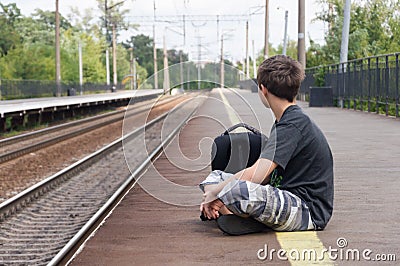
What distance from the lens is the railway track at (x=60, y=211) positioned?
8.29 metres

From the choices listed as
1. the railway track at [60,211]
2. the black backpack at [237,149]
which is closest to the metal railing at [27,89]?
the railway track at [60,211]

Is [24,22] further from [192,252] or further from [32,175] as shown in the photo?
[192,252]

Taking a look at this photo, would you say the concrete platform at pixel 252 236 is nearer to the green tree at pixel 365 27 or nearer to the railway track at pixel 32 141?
the railway track at pixel 32 141

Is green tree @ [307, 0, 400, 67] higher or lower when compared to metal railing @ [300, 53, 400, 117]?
higher

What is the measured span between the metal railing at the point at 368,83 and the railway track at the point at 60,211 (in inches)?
392

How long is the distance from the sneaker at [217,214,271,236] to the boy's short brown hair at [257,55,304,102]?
3.32 feet

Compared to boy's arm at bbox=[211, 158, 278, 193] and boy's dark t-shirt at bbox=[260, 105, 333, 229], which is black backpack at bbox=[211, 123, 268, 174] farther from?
boy's arm at bbox=[211, 158, 278, 193]

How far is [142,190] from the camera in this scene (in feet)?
34.3

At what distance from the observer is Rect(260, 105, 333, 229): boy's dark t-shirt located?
6.39m

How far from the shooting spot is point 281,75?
642 cm

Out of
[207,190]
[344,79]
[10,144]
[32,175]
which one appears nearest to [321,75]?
[344,79]

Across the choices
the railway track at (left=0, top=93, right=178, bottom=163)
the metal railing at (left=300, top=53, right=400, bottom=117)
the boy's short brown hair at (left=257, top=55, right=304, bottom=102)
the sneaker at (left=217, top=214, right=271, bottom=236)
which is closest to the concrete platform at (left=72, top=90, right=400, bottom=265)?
the sneaker at (left=217, top=214, right=271, bottom=236)

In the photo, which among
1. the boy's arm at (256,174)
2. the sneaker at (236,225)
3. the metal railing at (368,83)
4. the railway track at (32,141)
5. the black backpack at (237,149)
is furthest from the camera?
the metal railing at (368,83)

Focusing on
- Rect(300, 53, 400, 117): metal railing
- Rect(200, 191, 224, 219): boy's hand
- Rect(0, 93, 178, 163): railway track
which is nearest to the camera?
Rect(200, 191, 224, 219): boy's hand
